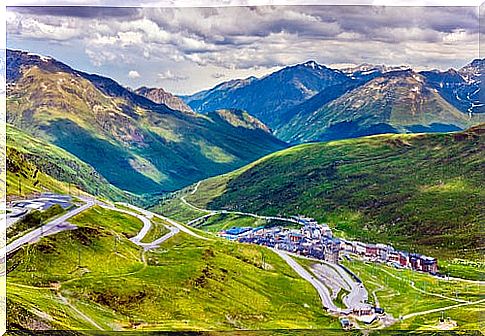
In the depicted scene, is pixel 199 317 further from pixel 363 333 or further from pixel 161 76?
pixel 161 76

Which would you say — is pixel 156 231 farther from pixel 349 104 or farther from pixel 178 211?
pixel 349 104

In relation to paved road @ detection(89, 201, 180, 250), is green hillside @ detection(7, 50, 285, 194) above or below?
below

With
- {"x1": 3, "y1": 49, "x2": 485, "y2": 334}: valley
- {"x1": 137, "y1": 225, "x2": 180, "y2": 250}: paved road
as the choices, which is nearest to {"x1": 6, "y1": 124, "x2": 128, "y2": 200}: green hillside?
{"x1": 3, "y1": 49, "x2": 485, "y2": 334}: valley

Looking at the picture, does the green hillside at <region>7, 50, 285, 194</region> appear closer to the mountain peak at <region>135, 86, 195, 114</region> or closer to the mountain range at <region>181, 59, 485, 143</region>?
the mountain range at <region>181, 59, 485, 143</region>

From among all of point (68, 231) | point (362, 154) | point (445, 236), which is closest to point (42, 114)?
point (362, 154)

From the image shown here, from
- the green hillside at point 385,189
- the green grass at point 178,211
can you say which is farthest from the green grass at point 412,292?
the green grass at point 178,211

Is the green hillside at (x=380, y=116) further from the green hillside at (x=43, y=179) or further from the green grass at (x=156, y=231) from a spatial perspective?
the green hillside at (x=43, y=179)
